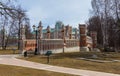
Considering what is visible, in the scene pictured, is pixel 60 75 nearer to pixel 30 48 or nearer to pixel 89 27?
pixel 30 48

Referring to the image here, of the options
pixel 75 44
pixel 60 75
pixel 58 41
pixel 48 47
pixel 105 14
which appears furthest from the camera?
pixel 105 14

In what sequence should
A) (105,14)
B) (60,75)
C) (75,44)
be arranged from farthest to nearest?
(105,14) → (75,44) → (60,75)

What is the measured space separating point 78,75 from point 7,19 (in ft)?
20.3

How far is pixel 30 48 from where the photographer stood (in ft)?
160

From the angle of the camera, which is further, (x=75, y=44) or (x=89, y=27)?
(x=89, y=27)

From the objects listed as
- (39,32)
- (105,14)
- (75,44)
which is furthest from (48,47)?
(105,14)

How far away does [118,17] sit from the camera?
135 feet

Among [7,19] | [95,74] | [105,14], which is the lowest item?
[95,74]

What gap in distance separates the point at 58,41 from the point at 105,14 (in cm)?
1513

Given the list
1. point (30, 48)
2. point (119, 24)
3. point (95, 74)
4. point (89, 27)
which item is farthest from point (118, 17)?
point (89, 27)

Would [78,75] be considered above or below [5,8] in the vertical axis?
below

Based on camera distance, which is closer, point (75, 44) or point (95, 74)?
point (95, 74)

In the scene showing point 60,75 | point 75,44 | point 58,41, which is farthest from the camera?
point 75,44

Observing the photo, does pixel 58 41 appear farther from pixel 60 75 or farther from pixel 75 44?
pixel 60 75
